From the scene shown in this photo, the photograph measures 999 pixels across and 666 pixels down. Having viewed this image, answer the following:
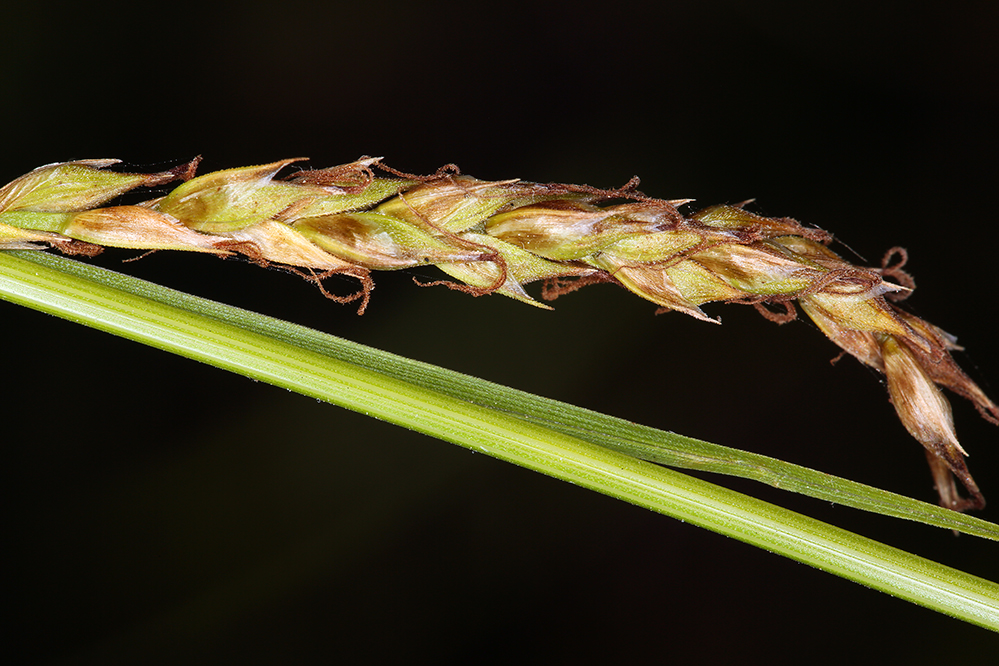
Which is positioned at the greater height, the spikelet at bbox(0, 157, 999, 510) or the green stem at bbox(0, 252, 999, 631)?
the spikelet at bbox(0, 157, 999, 510)

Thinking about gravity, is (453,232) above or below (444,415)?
above

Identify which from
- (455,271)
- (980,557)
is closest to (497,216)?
(455,271)

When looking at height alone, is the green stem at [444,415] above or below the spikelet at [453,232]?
below

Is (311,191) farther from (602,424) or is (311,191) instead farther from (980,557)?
(980,557)

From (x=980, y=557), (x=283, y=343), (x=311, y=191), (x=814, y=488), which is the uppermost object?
(x=311, y=191)
